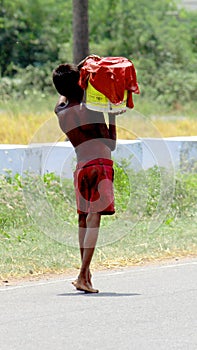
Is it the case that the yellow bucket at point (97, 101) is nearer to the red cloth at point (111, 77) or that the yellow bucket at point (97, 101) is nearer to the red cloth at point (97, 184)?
the red cloth at point (111, 77)

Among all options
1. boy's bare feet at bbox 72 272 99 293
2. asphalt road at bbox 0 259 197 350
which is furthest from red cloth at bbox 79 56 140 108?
asphalt road at bbox 0 259 197 350

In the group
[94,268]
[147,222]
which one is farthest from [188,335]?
[147,222]

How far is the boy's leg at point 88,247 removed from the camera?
7.97 m

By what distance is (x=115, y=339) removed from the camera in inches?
248

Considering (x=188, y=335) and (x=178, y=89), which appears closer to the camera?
(x=188, y=335)

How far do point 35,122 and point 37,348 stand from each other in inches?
520

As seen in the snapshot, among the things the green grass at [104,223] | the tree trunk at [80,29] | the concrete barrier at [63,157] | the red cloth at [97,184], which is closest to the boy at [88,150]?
the red cloth at [97,184]

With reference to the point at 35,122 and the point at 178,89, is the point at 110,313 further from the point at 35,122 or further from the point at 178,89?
the point at 178,89

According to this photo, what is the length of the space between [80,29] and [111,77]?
9018 millimetres

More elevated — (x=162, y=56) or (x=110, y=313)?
(x=110, y=313)

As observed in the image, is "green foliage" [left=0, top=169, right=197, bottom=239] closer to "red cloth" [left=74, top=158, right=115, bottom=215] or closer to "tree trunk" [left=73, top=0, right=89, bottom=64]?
"red cloth" [left=74, top=158, right=115, bottom=215]

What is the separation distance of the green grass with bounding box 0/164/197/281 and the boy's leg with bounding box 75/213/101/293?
1006 mm

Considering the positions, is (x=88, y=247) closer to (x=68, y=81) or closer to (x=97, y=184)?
(x=97, y=184)

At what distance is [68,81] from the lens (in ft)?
26.0
